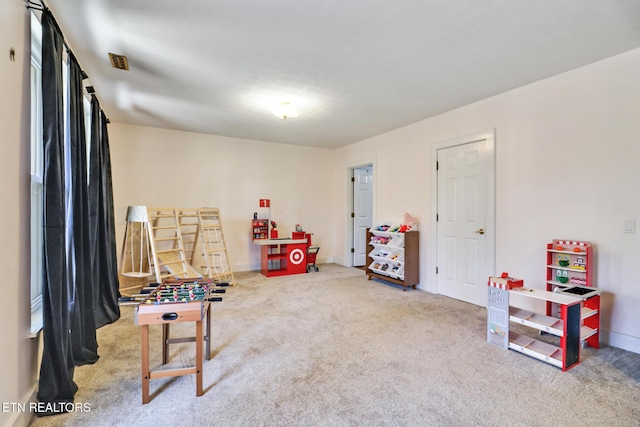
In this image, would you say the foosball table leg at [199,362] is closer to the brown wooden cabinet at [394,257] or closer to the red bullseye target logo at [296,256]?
the brown wooden cabinet at [394,257]

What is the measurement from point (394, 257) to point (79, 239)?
4069 millimetres

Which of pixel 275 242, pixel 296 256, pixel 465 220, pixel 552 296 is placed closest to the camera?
pixel 552 296

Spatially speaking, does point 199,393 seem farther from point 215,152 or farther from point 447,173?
point 215,152

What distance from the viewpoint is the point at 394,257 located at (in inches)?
193

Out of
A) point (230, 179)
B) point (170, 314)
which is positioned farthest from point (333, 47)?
point (230, 179)

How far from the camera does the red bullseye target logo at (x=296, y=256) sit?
18.6 feet

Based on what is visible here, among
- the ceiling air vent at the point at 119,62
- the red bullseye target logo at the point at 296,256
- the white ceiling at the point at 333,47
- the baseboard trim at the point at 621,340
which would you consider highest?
the white ceiling at the point at 333,47

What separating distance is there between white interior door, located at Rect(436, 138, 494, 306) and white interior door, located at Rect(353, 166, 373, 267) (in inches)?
92.5

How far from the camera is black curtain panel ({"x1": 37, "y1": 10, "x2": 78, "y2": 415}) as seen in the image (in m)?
1.80

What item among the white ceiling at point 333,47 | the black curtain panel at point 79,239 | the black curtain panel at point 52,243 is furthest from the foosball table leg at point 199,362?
the white ceiling at point 333,47

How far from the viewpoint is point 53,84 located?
1841 mm

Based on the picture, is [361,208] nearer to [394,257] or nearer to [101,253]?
[394,257]

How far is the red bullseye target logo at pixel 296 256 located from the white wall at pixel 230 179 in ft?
2.76

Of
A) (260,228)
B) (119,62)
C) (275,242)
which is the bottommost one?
(275,242)
